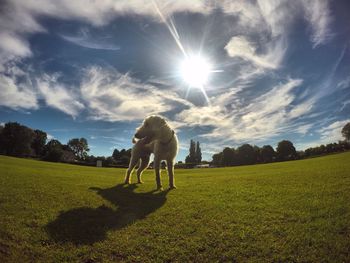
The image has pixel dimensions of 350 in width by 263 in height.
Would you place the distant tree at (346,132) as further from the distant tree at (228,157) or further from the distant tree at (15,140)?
the distant tree at (15,140)

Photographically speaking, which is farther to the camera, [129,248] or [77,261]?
[129,248]

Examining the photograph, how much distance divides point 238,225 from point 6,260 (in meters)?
4.93

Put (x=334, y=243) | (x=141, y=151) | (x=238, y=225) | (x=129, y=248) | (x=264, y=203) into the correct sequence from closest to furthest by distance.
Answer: (x=334, y=243)
(x=129, y=248)
(x=238, y=225)
(x=264, y=203)
(x=141, y=151)

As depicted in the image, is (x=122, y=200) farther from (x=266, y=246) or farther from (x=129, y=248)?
(x=266, y=246)

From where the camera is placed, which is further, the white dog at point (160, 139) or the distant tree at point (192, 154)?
the distant tree at point (192, 154)

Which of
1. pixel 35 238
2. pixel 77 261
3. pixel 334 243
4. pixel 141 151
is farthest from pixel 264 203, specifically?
pixel 141 151

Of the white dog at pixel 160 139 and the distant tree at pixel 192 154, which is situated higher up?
the distant tree at pixel 192 154

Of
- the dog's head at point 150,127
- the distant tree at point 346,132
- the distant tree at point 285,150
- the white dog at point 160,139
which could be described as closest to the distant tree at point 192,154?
the distant tree at point 285,150

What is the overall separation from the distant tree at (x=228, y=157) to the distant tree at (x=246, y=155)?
359cm

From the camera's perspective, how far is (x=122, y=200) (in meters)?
8.69

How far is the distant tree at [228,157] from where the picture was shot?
121 metres

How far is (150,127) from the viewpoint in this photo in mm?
11805

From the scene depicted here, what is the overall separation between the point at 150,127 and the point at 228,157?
115 meters

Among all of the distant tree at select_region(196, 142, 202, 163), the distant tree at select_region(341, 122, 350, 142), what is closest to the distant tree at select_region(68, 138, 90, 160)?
the distant tree at select_region(196, 142, 202, 163)
